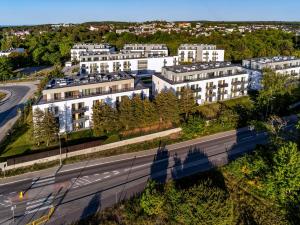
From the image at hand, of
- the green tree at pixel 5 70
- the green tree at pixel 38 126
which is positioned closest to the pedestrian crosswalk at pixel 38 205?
the green tree at pixel 38 126

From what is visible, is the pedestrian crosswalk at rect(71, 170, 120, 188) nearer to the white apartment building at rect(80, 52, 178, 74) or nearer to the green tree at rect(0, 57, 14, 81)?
the white apartment building at rect(80, 52, 178, 74)

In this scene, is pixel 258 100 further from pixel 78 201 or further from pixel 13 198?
pixel 13 198

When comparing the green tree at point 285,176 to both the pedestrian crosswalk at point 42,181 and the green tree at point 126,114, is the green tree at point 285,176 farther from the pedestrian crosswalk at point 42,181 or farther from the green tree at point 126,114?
the pedestrian crosswalk at point 42,181

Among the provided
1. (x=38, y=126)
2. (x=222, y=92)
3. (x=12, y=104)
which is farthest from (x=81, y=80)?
(x=222, y=92)

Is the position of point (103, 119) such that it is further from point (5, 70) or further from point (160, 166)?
point (5, 70)

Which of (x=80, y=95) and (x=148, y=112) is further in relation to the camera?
(x=80, y=95)

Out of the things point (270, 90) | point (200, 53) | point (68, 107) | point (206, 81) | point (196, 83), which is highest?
point (200, 53)
